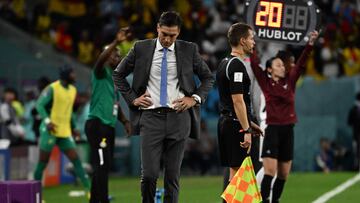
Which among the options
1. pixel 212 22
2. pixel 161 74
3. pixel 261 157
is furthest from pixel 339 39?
pixel 161 74

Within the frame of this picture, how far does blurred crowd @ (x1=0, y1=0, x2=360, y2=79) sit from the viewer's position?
27500mm

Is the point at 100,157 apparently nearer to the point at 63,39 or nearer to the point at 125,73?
the point at 125,73

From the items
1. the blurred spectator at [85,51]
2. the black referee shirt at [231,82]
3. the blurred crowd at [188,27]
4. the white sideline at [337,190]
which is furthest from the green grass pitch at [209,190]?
the blurred spectator at [85,51]

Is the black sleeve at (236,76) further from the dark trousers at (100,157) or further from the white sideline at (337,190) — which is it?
the white sideline at (337,190)

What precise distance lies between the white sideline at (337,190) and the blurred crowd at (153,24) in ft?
19.2

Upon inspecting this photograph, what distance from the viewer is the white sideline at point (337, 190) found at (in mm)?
16641

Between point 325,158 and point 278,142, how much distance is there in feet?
36.6

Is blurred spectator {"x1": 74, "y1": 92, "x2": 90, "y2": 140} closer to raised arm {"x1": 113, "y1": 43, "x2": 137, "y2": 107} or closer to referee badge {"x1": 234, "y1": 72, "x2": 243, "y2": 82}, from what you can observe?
raised arm {"x1": 113, "y1": 43, "x2": 137, "y2": 107}

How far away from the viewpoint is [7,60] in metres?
27.0

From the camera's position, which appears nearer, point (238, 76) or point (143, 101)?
point (143, 101)

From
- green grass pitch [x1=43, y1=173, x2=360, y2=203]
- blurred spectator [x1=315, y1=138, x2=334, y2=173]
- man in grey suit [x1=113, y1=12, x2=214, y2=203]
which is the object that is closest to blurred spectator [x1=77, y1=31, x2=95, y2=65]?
green grass pitch [x1=43, y1=173, x2=360, y2=203]

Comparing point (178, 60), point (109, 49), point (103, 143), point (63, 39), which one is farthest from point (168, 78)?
point (63, 39)

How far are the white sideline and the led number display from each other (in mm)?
3128

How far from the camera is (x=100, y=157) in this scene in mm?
13922
